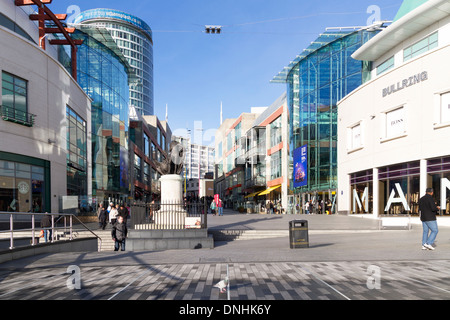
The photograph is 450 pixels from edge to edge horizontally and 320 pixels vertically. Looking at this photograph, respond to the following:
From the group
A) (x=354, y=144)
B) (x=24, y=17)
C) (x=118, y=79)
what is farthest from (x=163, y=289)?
(x=118, y=79)

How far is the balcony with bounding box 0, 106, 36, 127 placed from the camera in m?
21.5

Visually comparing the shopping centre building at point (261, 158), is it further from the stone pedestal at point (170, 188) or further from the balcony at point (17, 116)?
the stone pedestal at point (170, 188)

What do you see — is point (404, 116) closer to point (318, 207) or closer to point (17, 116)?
point (318, 207)

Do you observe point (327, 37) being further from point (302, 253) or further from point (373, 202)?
point (302, 253)

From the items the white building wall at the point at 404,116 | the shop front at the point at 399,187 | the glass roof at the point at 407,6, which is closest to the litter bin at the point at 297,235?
the shop front at the point at 399,187

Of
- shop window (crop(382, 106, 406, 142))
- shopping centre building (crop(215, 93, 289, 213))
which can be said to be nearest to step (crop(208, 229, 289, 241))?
shop window (crop(382, 106, 406, 142))

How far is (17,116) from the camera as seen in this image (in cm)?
2255

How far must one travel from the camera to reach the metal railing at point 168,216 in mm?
14211

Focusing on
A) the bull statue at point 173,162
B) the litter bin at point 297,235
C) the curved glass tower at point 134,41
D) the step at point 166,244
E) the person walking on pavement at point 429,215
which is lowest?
the step at point 166,244

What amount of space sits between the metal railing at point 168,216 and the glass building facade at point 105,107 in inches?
1156

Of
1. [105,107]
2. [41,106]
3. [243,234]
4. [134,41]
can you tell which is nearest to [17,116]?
[41,106]

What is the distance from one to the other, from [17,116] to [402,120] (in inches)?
972

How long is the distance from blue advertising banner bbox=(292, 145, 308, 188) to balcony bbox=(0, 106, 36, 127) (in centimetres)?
2658
